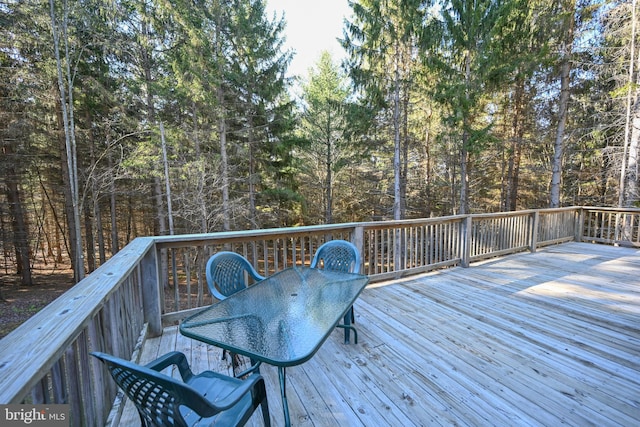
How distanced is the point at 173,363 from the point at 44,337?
0.61 metres

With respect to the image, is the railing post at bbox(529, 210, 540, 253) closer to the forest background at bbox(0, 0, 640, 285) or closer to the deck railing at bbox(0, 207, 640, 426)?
the deck railing at bbox(0, 207, 640, 426)

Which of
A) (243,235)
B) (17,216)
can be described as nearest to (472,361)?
(243,235)

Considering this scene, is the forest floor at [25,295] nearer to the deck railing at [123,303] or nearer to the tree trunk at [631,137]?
the deck railing at [123,303]

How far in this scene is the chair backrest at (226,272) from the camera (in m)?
2.39

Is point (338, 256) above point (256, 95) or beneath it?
beneath

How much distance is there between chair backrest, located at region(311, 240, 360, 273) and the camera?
2.97 metres

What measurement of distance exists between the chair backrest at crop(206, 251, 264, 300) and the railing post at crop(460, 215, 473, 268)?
381 centimetres

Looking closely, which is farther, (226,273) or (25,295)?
(25,295)

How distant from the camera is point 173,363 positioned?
4.42 ft

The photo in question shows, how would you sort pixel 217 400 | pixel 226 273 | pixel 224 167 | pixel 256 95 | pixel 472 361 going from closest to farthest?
pixel 217 400 < pixel 472 361 < pixel 226 273 < pixel 224 167 < pixel 256 95

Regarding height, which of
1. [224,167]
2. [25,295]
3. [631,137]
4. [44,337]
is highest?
[631,137]

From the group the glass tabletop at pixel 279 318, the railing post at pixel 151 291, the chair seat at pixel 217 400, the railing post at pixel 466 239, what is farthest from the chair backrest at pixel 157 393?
the railing post at pixel 466 239

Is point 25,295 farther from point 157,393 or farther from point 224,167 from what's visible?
point 157,393

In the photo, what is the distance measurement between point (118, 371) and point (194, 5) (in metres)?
9.48
